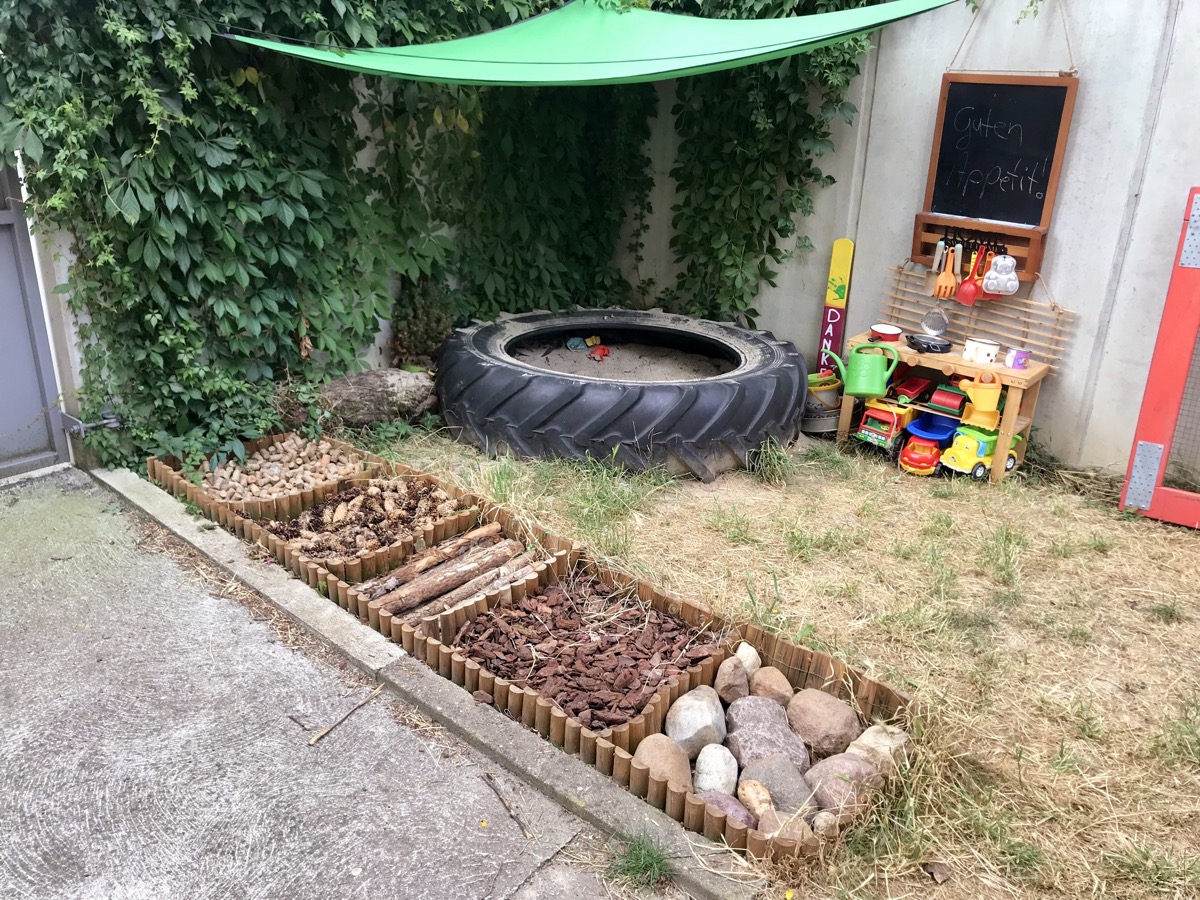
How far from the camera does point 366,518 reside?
11.8 feet

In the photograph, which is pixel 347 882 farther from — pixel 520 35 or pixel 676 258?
pixel 676 258

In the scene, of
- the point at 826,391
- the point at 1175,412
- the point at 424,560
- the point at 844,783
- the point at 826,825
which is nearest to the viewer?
the point at 826,825

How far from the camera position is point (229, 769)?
234cm

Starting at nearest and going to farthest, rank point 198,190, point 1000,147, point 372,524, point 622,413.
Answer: point 372,524
point 198,190
point 622,413
point 1000,147

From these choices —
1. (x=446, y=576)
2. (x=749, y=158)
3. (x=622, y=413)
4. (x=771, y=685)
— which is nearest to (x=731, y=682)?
(x=771, y=685)

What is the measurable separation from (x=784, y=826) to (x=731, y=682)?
1.90 feet

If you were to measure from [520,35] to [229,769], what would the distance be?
11.9 ft

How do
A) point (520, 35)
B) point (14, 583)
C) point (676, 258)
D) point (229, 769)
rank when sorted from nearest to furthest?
point (229, 769)
point (14, 583)
point (520, 35)
point (676, 258)

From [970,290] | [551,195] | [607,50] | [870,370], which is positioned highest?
[607,50]

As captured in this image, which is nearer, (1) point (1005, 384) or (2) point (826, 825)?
(2) point (826, 825)

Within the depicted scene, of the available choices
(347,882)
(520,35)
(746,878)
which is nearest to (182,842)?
(347,882)

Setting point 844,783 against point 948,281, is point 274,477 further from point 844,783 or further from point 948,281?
point 948,281

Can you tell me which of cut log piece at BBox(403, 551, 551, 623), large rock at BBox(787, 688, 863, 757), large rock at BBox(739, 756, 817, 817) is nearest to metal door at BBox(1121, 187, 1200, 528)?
large rock at BBox(787, 688, 863, 757)

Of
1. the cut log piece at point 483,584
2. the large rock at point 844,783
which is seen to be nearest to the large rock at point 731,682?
the large rock at point 844,783
